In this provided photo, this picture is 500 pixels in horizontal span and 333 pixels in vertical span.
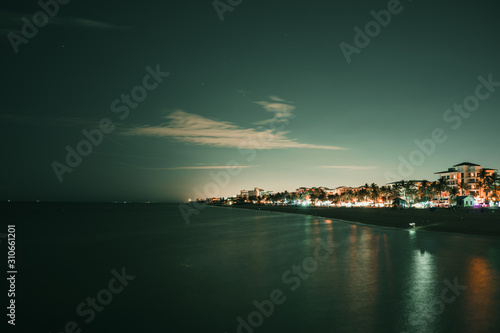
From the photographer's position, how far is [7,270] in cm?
2409

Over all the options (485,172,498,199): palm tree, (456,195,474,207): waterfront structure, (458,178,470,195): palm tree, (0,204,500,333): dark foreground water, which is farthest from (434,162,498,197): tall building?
(0,204,500,333): dark foreground water

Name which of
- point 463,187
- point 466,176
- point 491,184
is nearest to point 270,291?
point 491,184

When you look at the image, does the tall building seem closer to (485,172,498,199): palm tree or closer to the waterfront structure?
the waterfront structure

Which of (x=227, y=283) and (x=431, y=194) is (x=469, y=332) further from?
(x=431, y=194)

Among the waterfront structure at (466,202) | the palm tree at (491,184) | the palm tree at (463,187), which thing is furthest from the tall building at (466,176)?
the palm tree at (491,184)

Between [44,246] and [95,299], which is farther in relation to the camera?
[44,246]

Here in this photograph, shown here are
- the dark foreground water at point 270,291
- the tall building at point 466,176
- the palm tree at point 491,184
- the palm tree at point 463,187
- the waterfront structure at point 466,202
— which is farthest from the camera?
the tall building at point 466,176

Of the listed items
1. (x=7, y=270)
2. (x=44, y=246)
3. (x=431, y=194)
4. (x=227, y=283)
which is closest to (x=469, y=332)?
(x=227, y=283)

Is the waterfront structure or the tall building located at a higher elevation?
the tall building

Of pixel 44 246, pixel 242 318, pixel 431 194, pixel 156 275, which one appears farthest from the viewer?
pixel 431 194

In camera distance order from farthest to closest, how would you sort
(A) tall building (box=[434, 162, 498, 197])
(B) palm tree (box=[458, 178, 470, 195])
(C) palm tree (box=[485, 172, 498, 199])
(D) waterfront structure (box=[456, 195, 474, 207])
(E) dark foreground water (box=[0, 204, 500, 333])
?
(A) tall building (box=[434, 162, 498, 197])
(B) palm tree (box=[458, 178, 470, 195])
(D) waterfront structure (box=[456, 195, 474, 207])
(C) palm tree (box=[485, 172, 498, 199])
(E) dark foreground water (box=[0, 204, 500, 333])

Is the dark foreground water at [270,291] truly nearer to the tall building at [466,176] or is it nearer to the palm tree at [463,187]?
the palm tree at [463,187]

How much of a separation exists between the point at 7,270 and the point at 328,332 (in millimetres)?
24743

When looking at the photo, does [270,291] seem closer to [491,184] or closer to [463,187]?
[491,184]
